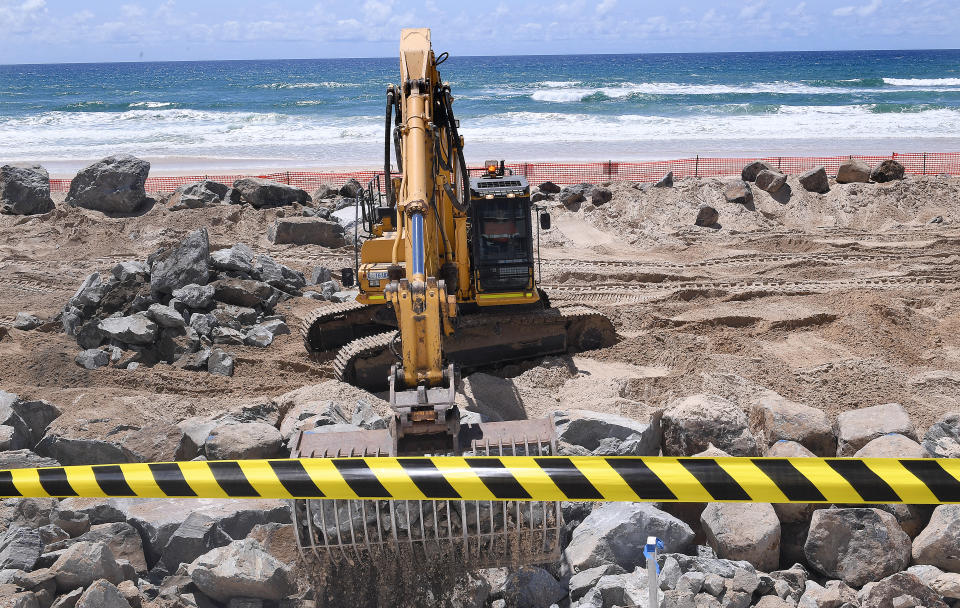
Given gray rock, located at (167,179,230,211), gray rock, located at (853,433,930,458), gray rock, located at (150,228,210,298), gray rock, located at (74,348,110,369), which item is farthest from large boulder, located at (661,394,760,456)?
gray rock, located at (167,179,230,211)

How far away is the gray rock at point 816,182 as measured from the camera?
57.5 feet

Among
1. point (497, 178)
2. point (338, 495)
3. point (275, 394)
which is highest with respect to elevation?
point (497, 178)

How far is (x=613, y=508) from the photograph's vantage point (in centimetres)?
491

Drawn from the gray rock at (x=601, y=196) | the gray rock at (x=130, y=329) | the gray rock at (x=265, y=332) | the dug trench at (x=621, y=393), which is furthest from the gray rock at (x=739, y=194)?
the gray rock at (x=130, y=329)

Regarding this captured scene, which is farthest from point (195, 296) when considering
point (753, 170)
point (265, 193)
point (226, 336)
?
point (753, 170)

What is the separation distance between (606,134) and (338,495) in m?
35.2

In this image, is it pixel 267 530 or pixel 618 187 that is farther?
pixel 618 187

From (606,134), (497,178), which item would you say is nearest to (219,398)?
(497,178)

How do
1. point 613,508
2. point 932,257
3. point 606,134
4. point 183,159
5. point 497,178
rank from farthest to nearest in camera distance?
point 606,134
point 183,159
point 932,257
point 497,178
point 613,508

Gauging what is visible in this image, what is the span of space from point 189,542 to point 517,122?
36.6 meters

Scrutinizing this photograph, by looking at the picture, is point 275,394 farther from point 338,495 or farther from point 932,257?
point 932,257

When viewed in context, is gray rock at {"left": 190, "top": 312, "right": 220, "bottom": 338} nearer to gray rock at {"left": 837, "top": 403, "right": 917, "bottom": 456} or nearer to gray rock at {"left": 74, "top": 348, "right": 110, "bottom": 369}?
gray rock at {"left": 74, "top": 348, "right": 110, "bottom": 369}

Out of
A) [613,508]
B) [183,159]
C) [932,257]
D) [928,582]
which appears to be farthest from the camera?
[183,159]

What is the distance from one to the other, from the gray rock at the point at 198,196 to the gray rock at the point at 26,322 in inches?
283
